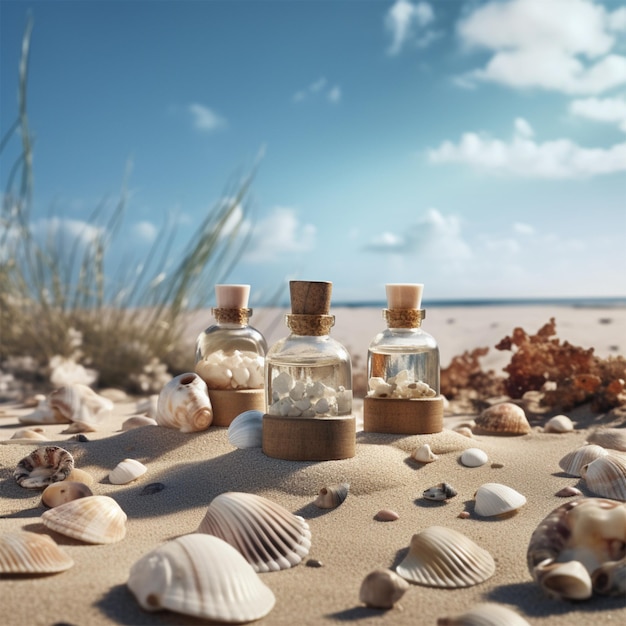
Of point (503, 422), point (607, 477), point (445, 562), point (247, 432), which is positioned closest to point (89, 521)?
point (247, 432)

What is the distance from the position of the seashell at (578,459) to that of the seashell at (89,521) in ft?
7.16

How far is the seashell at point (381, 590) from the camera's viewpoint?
204 centimetres

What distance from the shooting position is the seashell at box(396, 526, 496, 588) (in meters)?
2.25

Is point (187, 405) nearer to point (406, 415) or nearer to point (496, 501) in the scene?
point (406, 415)

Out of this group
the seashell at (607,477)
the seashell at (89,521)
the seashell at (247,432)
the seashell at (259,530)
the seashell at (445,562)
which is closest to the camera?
the seashell at (445,562)

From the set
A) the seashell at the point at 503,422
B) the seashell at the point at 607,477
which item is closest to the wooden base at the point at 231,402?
the seashell at the point at 503,422

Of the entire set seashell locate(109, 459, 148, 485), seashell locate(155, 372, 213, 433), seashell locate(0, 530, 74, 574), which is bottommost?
seashell locate(109, 459, 148, 485)

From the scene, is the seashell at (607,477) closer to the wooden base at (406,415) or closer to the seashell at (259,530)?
the wooden base at (406,415)

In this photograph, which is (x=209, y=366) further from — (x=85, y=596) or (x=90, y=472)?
(x=85, y=596)

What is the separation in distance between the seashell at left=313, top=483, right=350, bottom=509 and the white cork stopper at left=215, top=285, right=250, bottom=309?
1450 mm

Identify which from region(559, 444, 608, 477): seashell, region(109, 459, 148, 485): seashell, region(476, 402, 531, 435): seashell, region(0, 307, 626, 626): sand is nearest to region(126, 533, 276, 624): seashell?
region(0, 307, 626, 626): sand

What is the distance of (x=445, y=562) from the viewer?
7.50 ft

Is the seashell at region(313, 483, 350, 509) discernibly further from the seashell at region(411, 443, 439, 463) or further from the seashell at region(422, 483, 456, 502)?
the seashell at region(411, 443, 439, 463)

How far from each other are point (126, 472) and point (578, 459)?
2.24 metres
